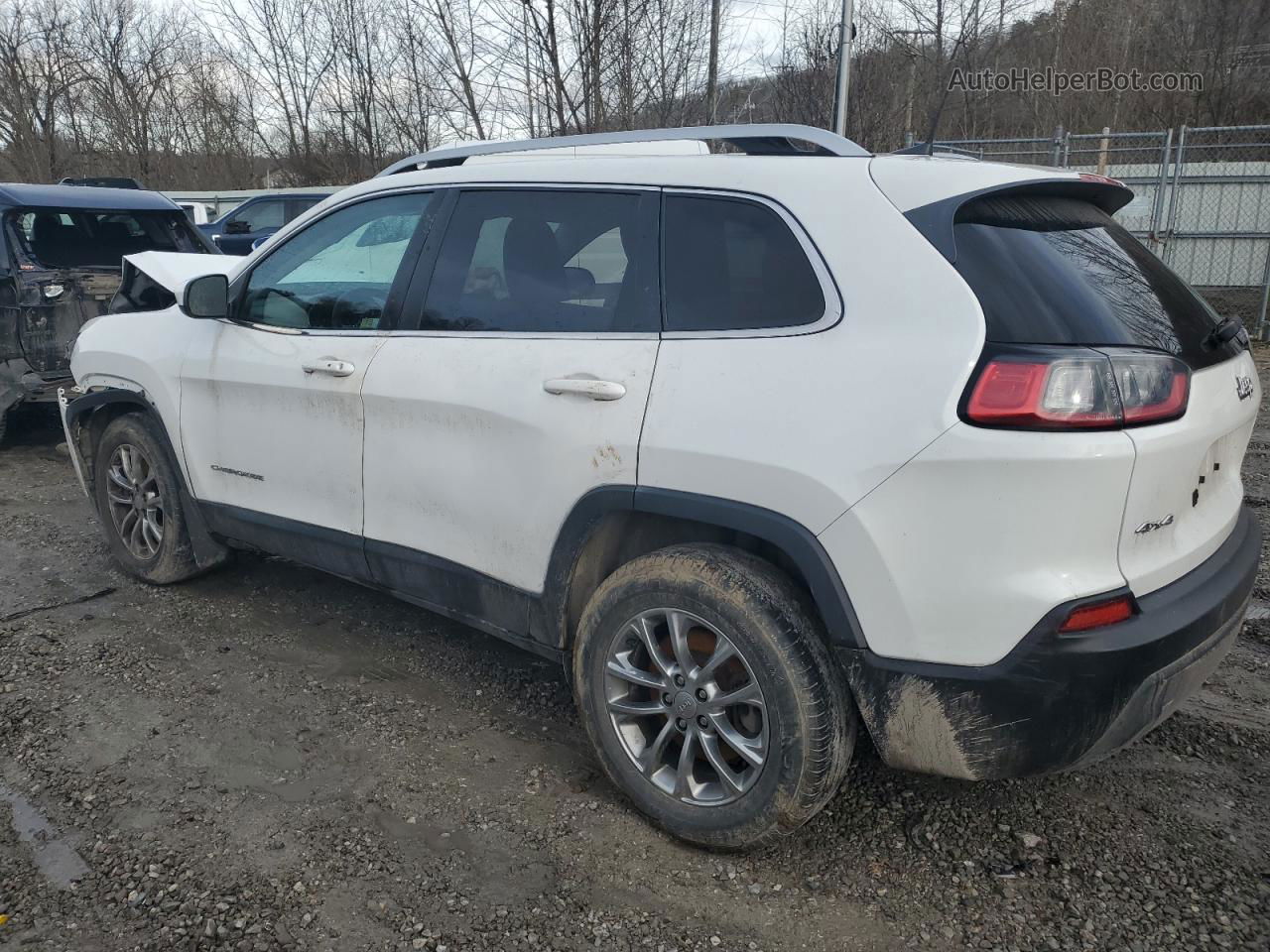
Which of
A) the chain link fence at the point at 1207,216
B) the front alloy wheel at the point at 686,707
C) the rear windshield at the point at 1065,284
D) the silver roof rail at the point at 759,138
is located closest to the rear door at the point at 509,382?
the silver roof rail at the point at 759,138

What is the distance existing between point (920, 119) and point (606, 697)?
15904 mm

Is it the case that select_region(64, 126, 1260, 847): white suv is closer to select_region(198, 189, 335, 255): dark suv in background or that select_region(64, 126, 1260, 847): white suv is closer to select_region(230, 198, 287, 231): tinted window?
select_region(198, 189, 335, 255): dark suv in background

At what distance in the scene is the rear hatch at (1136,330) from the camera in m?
2.31

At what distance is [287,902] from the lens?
262 centimetres

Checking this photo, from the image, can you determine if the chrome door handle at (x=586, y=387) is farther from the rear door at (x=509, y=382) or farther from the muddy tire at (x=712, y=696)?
the muddy tire at (x=712, y=696)

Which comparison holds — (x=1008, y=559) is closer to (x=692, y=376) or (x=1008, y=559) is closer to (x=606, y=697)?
(x=692, y=376)

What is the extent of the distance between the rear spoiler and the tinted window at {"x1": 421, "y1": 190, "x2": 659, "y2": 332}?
0.78 meters

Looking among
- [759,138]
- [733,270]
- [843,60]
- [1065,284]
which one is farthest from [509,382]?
[843,60]

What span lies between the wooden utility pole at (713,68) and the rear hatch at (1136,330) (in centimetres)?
1297

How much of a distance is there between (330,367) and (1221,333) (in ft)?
9.13

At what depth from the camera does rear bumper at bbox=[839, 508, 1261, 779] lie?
2246mm

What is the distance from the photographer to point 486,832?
291cm

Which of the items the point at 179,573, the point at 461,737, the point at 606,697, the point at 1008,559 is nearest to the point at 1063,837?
the point at 1008,559
